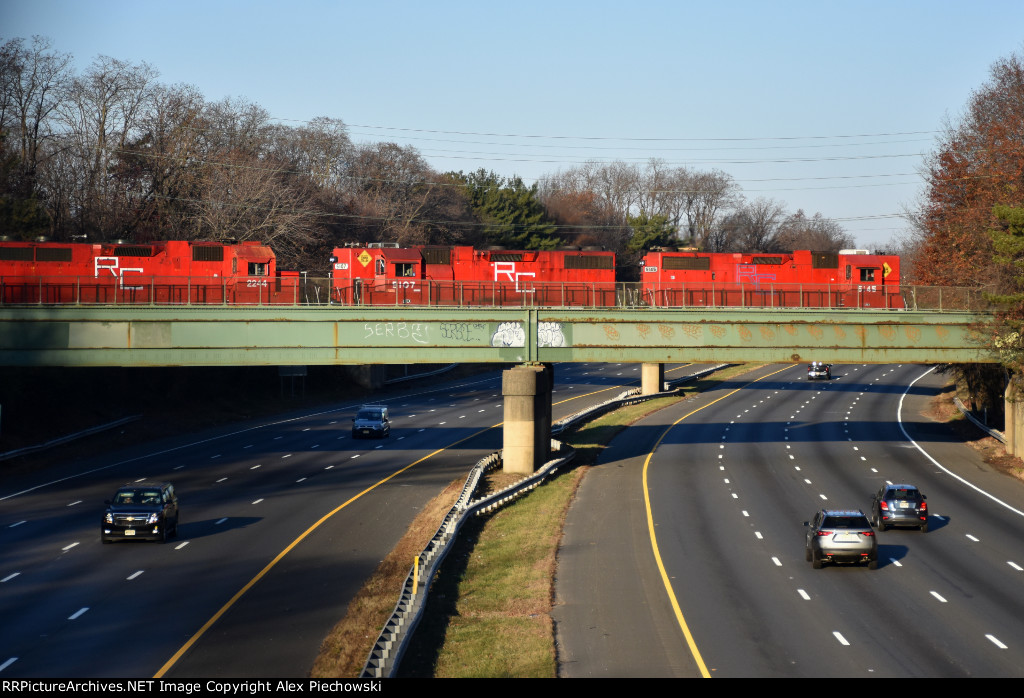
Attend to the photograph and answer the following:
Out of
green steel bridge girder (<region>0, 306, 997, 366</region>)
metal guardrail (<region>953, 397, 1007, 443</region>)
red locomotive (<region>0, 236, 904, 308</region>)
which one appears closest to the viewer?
green steel bridge girder (<region>0, 306, 997, 366</region>)

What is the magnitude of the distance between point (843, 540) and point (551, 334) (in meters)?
22.5

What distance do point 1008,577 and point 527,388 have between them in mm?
24663

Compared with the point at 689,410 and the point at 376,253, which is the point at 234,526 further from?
the point at 689,410

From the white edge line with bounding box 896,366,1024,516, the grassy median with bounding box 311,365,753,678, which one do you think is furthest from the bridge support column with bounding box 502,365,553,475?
the white edge line with bounding box 896,366,1024,516

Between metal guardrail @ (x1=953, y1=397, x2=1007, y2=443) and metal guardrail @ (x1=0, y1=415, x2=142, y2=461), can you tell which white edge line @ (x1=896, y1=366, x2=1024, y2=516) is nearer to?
metal guardrail @ (x1=953, y1=397, x2=1007, y2=443)

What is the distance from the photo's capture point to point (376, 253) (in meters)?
59.1

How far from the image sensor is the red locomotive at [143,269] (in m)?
53.2

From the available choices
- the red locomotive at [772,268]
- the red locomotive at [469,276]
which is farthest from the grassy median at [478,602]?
the red locomotive at [772,268]

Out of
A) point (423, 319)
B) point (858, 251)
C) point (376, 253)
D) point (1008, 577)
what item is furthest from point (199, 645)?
point (858, 251)

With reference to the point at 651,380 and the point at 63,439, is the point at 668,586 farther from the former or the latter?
the point at 651,380

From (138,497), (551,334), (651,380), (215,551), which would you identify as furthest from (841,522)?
(651,380)

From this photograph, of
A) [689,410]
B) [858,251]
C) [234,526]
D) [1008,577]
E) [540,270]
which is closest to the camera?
[1008,577]

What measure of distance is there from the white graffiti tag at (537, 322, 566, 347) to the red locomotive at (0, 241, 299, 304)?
46.9 feet

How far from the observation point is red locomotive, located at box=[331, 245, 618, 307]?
52281 mm
